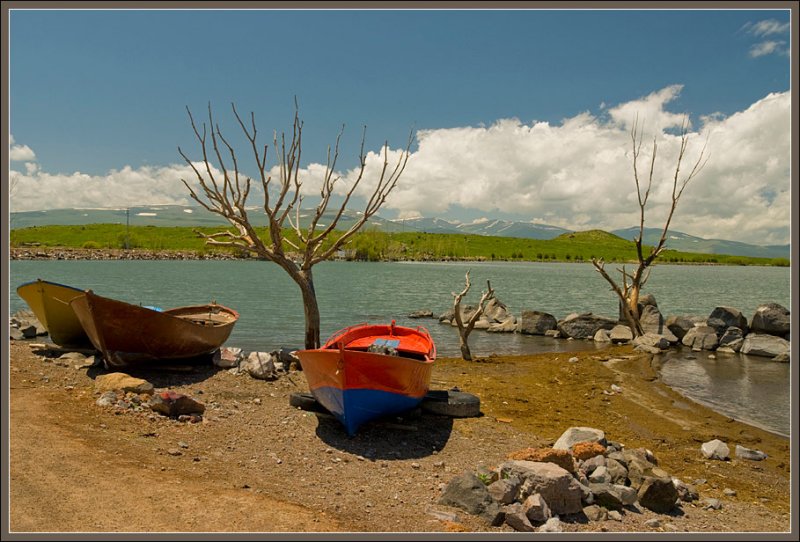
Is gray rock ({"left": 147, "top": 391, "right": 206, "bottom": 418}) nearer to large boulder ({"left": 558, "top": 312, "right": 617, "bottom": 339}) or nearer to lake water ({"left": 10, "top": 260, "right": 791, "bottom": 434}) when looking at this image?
lake water ({"left": 10, "top": 260, "right": 791, "bottom": 434})

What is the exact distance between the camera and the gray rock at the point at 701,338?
86.0 ft

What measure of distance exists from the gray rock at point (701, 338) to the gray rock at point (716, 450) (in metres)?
17.0

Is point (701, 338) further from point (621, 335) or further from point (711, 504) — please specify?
point (711, 504)

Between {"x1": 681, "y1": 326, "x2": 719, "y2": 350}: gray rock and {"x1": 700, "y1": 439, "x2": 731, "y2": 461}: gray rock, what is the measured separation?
1698cm

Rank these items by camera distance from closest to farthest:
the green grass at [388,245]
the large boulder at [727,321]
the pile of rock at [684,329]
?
the pile of rock at [684,329] → the large boulder at [727,321] → the green grass at [388,245]

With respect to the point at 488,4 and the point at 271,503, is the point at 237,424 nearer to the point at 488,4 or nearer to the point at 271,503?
the point at 271,503

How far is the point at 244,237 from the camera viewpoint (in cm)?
1734

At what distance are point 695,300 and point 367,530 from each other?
55767 mm

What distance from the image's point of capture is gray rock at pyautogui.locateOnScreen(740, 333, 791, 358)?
24391 mm

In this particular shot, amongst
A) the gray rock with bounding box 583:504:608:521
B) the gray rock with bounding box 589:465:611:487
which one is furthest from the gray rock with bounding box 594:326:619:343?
the gray rock with bounding box 583:504:608:521

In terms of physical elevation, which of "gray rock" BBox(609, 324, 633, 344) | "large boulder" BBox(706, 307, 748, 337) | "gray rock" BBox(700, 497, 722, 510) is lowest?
"gray rock" BBox(609, 324, 633, 344)

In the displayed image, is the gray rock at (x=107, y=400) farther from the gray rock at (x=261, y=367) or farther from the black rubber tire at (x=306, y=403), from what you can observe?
the gray rock at (x=261, y=367)

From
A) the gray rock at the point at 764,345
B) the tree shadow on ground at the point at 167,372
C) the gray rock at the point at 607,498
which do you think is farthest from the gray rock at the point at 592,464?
the gray rock at the point at 764,345

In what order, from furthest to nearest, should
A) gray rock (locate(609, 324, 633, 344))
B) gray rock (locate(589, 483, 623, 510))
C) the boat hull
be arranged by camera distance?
gray rock (locate(609, 324, 633, 344)), the boat hull, gray rock (locate(589, 483, 623, 510))
